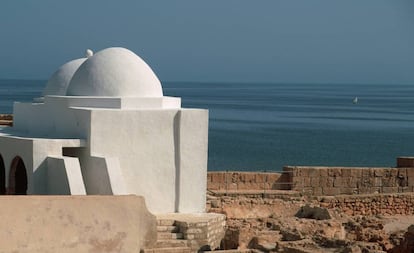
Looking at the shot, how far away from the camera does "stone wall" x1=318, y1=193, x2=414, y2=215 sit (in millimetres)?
23312

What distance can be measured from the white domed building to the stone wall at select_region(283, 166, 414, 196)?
6.05 meters

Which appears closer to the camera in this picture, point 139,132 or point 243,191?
point 139,132

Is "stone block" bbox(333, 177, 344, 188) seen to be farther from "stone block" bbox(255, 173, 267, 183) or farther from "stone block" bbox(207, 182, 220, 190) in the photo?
"stone block" bbox(207, 182, 220, 190)

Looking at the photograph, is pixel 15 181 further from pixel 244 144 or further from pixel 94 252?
pixel 244 144

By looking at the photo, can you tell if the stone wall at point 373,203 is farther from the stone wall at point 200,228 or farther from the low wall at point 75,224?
the low wall at point 75,224

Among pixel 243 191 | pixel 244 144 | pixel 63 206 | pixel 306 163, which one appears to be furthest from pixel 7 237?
pixel 244 144

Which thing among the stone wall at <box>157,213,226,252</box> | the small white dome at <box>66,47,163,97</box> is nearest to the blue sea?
the small white dome at <box>66,47,163,97</box>

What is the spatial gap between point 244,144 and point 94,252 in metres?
41.0

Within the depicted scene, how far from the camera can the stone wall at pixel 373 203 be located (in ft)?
76.5

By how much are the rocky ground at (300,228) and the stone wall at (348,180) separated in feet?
3.69

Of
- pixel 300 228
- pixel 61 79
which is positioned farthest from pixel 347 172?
pixel 61 79

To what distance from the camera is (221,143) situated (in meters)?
56.0

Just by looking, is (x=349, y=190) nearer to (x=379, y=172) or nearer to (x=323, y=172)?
(x=323, y=172)

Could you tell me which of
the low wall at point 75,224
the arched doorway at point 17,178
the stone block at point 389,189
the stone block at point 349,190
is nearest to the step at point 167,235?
the low wall at point 75,224
